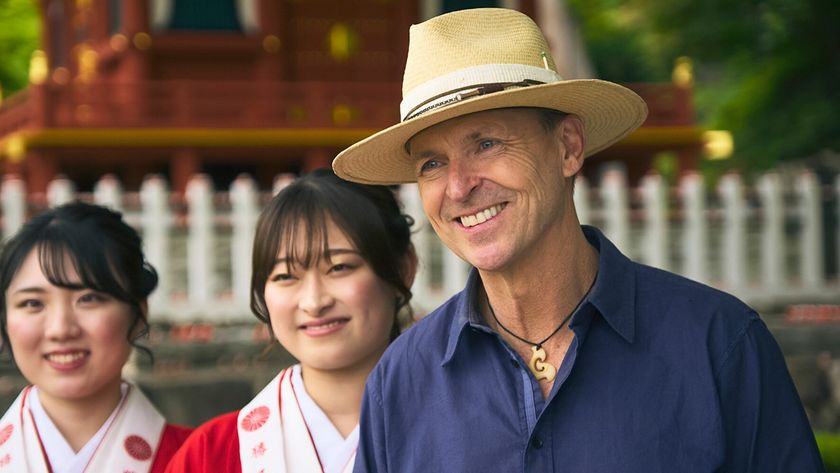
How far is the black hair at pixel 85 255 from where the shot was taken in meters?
3.23

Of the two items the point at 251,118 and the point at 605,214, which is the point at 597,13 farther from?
the point at 605,214

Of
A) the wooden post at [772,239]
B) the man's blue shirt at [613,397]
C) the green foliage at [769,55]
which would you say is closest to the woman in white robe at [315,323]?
the man's blue shirt at [613,397]

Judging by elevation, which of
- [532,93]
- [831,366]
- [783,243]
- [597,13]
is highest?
[597,13]

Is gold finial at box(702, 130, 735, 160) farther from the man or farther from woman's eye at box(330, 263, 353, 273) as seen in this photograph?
the man

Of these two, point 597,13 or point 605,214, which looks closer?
point 605,214

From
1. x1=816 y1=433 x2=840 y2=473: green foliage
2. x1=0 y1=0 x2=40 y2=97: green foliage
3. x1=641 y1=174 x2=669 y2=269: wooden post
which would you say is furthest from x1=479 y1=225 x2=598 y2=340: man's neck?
x1=0 y1=0 x2=40 y2=97: green foliage

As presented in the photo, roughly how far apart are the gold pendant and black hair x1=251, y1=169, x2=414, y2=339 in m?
0.83

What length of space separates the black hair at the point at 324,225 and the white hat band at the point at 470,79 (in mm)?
744

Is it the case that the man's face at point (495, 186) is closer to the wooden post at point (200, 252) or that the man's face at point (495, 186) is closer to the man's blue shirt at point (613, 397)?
the man's blue shirt at point (613, 397)

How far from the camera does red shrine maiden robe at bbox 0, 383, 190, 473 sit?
322cm

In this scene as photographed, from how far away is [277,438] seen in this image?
2982mm

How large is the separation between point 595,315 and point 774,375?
1.27 feet

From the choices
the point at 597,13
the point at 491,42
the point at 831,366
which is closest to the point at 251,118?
the point at 831,366

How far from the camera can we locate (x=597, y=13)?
24.1 m
